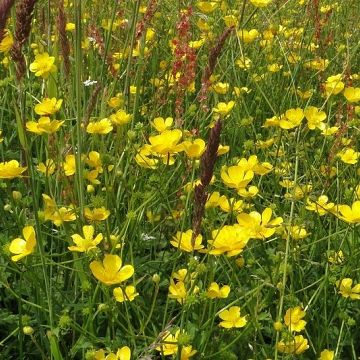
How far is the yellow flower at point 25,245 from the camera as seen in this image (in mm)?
1280

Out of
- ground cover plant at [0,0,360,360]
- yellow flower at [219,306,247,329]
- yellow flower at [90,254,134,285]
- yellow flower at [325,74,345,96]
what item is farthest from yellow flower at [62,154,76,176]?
yellow flower at [325,74,345,96]

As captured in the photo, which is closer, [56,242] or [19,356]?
[19,356]

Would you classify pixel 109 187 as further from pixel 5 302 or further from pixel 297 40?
pixel 297 40

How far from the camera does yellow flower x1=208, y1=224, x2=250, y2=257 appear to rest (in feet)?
4.33

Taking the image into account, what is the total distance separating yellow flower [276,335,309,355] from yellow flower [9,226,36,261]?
1.68 ft

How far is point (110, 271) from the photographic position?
1.29 metres

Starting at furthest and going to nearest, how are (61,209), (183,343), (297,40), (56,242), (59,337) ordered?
(297,40), (56,242), (61,209), (59,337), (183,343)

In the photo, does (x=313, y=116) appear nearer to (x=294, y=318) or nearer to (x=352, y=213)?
(x=352, y=213)

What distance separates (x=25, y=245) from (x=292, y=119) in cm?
95

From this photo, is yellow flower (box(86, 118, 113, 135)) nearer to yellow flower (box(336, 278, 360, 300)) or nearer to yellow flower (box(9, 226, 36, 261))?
yellow flower (box(9, 226, 36, 261))

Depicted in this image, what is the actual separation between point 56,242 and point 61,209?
0.27m

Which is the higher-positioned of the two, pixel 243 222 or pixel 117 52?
pixel 243 222

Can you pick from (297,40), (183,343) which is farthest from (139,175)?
(297,40)

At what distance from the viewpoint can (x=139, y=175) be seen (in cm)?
196
